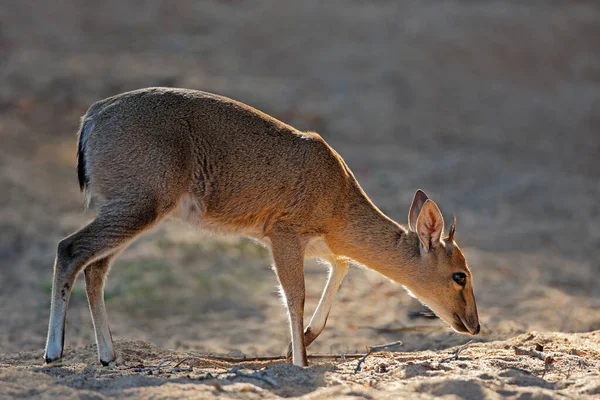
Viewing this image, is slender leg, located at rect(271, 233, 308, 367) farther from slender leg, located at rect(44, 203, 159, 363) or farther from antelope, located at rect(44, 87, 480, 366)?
slender leg, located at rect(44, 203, 159, 363)

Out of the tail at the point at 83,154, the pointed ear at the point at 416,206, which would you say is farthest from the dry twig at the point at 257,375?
the pointed ear at the point at 416,206

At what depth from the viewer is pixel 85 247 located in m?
6.45

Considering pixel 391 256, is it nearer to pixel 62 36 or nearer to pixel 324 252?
pixel 324 252

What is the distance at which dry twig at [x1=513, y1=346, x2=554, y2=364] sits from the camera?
6484 mm

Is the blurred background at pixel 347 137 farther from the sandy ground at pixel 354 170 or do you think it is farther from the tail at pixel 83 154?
the tail at pixel 83 154

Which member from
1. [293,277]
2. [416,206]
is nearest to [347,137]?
[416,206]

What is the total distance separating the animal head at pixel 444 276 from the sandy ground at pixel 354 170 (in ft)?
1.06

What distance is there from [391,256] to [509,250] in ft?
18.6

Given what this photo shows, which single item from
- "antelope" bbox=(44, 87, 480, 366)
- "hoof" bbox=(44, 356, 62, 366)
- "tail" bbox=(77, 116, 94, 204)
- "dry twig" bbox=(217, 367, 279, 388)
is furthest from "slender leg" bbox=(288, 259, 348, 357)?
"tail" bbox=(77, 116, 94, 204)

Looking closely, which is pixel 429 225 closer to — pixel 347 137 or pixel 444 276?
pixel 444 276

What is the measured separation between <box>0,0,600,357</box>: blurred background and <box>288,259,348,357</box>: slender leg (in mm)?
1184

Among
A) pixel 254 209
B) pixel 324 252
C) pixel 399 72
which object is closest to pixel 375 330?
pixel 324 252

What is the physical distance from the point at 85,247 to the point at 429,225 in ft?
9.39

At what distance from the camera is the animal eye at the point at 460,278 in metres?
7.20
